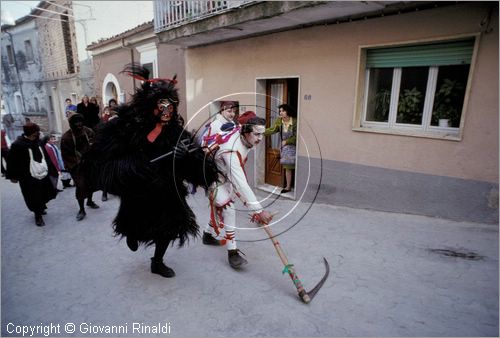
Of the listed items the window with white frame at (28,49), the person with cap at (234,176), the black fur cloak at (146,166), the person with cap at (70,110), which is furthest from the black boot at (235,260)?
the window with white frame at (28,49)

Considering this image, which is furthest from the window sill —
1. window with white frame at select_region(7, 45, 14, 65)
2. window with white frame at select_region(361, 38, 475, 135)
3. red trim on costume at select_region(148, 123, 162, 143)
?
window with white frame at select_region(7, 45, 14, 65)

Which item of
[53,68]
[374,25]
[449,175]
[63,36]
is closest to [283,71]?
[374,25]

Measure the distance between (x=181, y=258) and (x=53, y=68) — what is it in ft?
56.2

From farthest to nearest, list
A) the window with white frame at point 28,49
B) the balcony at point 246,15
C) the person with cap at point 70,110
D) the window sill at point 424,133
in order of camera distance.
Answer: the window with white frame at point 28,49 → the person with cap at point 70,110 → the balcony at point 246,15 → the window sill at point 424,133

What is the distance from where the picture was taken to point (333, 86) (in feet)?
15.9

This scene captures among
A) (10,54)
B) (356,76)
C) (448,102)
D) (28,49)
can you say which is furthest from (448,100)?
(10,54)

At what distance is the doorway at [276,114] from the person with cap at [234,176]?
112 inches

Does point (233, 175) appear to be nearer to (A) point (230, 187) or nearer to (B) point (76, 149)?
(A) point (230, 187)

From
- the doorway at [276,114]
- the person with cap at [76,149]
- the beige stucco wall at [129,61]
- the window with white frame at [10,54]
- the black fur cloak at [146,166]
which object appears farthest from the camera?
the window with white frame at [10,54]

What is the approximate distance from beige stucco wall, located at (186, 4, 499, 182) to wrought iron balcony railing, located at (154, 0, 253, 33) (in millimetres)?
841

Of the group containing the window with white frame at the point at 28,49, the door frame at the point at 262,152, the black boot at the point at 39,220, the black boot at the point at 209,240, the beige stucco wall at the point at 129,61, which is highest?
the window with white frame at the point at 28,49

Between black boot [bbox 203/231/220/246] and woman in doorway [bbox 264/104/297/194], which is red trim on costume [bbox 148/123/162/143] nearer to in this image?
black boot [bbox 203/231/220/246]

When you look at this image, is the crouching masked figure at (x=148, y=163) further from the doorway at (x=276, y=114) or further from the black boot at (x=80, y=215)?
the doorway at (x=276, y=114)

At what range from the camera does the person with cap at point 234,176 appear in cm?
271
